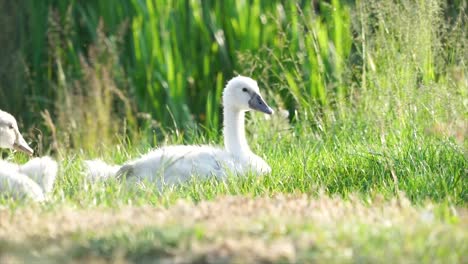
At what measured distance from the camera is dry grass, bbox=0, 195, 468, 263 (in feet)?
13.9

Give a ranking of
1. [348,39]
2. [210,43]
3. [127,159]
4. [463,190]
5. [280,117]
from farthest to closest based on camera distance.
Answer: [210,43] < [348,39] < [280,117] < [127,159] < [463,190]

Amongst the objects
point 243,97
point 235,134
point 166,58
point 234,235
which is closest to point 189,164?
point 235,134

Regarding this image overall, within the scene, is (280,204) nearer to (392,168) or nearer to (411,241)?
(411,241)

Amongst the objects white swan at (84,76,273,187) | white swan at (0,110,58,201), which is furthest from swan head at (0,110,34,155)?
white swan at (84,76,273,187)

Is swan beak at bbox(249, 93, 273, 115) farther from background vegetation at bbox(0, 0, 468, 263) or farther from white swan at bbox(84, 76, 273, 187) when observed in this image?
background vegetation at bbox(0, 0, 468, 263)

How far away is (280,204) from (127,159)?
10.2ft

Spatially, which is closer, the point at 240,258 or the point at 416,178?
the point at 240,258

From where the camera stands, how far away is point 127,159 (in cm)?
806

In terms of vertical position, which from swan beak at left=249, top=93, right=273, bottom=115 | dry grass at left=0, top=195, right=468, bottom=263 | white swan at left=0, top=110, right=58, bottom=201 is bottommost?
swan beak at left=249, top=93, right=273, bottom=115

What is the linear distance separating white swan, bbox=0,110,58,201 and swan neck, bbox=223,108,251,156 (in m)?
1.49

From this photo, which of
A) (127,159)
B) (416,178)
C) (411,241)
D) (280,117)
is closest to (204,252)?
(411,241)

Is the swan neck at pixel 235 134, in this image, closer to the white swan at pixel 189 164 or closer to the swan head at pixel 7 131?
the white swan at pixel 189 164

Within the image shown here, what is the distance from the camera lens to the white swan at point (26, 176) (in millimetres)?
5959

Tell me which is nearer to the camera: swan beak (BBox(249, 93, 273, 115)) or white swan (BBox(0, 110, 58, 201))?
white swan (BBox(0, 110, 58, 201))
